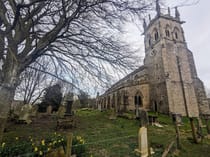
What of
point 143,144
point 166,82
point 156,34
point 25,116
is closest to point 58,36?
point 143,144

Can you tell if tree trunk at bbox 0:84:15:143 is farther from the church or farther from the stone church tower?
the stone church tower

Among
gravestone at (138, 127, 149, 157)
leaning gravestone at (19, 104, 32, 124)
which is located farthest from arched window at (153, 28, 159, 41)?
gravestone at (138, 127, 149, 157)

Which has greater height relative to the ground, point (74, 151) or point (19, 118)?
point (19, 118)

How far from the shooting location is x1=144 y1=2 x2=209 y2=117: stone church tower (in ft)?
89.6

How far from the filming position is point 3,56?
5867 mm

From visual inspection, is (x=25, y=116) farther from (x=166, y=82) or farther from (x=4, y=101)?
→ (x=166, y=82)

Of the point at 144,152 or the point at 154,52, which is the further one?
the point at 154,52

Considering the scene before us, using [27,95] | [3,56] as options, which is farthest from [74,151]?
[27,95]

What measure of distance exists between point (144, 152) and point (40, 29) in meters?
6.13

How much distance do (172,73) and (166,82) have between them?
8.89 feet

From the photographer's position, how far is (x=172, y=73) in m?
29.1

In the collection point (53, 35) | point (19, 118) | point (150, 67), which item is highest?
point (150, 67)

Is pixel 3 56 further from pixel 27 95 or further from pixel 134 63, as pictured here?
pixel 27 95

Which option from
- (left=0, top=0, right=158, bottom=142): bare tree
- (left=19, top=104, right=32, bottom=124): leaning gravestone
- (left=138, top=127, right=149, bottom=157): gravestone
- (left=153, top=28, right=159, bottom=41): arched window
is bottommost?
(left=138, top=127, right=149, bottom=157): gravestone
